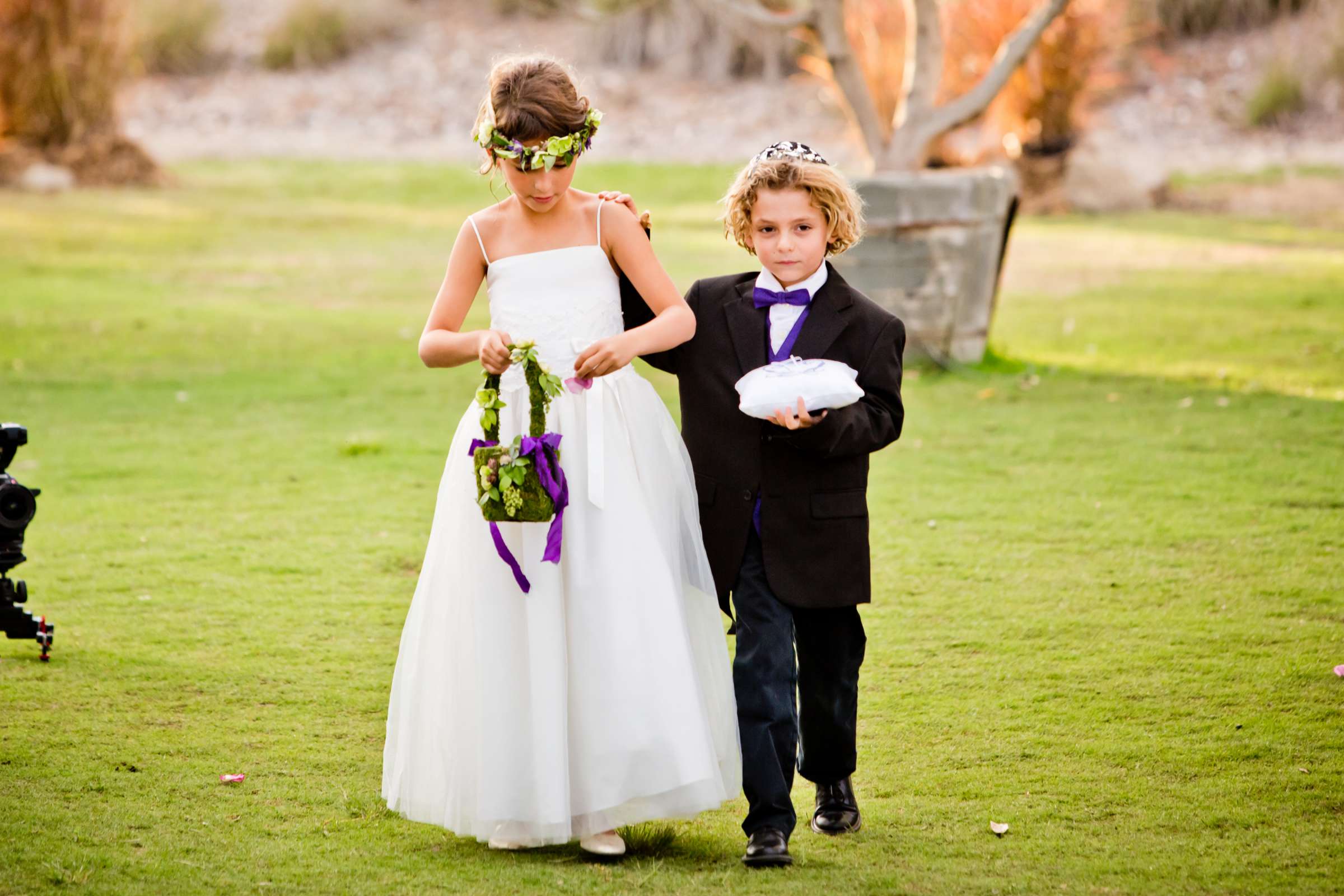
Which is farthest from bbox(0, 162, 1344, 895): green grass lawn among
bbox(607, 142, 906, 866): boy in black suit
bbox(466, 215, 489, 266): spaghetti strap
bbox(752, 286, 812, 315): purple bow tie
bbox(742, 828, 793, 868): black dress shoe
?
bbox(466, 215, 489, 266): spaghetti strap

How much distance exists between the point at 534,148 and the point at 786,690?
4.07 feet

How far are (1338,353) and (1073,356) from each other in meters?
1.52

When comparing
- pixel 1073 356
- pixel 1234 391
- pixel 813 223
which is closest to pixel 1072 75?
pixel 1073 356

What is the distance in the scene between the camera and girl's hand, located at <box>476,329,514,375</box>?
2998 mm

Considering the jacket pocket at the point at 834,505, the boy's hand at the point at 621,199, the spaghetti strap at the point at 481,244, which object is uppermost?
the boy's hand at the point at 621,199

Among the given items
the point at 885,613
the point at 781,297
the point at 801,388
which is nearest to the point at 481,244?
the point at 781,297

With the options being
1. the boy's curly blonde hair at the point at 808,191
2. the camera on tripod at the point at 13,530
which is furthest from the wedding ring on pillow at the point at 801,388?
the camera on tripod at the point at 13,530

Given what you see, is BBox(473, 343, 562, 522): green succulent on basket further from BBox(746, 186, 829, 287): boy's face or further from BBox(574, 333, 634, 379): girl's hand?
BBox(746, 186, 829, 287): boy's face

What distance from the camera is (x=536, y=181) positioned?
10.2 ft

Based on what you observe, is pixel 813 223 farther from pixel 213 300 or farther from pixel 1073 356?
pixel 213 300

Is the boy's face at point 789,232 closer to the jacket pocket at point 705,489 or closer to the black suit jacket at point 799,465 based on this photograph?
the black suit jacket at point 799,465

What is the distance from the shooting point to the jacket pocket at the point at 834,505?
319cm

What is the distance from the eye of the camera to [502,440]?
3.16 meters

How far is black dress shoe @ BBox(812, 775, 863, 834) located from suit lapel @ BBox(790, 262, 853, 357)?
95 centimetres
